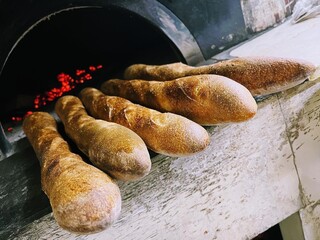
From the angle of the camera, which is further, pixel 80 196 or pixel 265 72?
pixel 265 72

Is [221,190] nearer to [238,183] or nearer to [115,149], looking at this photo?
[238,183]

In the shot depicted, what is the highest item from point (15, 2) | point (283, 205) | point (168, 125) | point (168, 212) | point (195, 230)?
point (15, 2)

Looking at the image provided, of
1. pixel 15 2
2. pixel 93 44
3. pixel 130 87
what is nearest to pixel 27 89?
pixel 93 44

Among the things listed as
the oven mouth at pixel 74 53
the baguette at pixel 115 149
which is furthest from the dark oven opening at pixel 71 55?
the baguette at pixel 115 149

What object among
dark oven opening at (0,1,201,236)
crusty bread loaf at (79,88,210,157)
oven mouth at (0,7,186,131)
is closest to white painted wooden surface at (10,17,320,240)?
crusty bread loaf at (79,88,210,157)

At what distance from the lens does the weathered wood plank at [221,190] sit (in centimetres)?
104

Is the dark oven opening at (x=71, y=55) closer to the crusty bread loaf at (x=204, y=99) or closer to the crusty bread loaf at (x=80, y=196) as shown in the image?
the crusty bread loaf at (x=204, y=99)

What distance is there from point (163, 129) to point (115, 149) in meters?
0.13

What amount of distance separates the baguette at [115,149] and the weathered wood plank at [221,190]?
0.19 m

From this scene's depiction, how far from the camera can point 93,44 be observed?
7.09 feet

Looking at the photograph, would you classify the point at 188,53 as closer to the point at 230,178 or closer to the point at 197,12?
the point at 197,12

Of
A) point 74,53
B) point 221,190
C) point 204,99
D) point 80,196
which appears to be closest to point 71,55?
point 74,53

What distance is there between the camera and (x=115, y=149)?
0.73 metres

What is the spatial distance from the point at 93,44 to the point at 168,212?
4.37 ft
